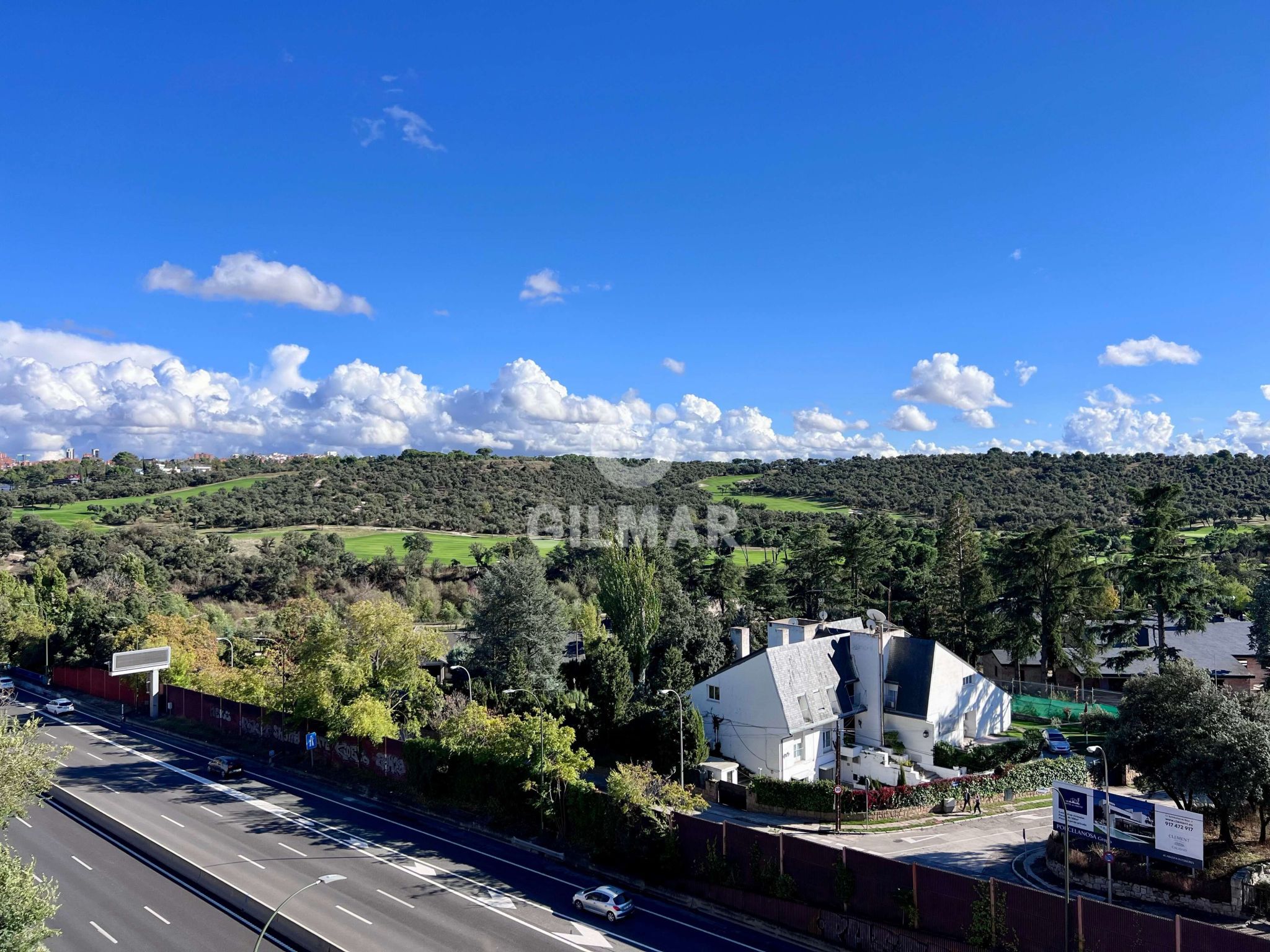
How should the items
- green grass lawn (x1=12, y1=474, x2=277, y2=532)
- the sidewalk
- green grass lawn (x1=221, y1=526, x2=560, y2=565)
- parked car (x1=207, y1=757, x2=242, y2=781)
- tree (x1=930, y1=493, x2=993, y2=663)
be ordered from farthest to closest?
green grass lawn (x1=12, y1=474, x2=277, y2=532) → green grass lawn (x1=221, y1=526, x2=560, y2=565) → tree (x1=930, y1=493, x2=993, y2=663) → parked car (x1=207, y1=757, x2=242, y2=781) → the sidewalk

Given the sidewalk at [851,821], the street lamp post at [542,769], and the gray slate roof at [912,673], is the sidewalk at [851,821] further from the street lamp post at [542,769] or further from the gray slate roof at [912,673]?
the street lamp post at [542,769]

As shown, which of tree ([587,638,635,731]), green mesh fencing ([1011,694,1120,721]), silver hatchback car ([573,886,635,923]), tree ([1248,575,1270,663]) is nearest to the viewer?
silver hatchback car ([573,886,635,923])

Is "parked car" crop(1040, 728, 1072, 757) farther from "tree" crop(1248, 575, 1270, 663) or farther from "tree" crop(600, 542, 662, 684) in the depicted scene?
"tree" crop(600, 542, 662, 684)

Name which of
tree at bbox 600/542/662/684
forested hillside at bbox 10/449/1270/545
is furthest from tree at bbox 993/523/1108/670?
forested hillside at bbox 10/449/1270/545

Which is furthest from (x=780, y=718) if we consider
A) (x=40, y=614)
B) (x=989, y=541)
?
(x=40, y=614)

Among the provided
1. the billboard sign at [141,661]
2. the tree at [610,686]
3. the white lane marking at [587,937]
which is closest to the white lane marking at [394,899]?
the white lane marking at [587,937]
